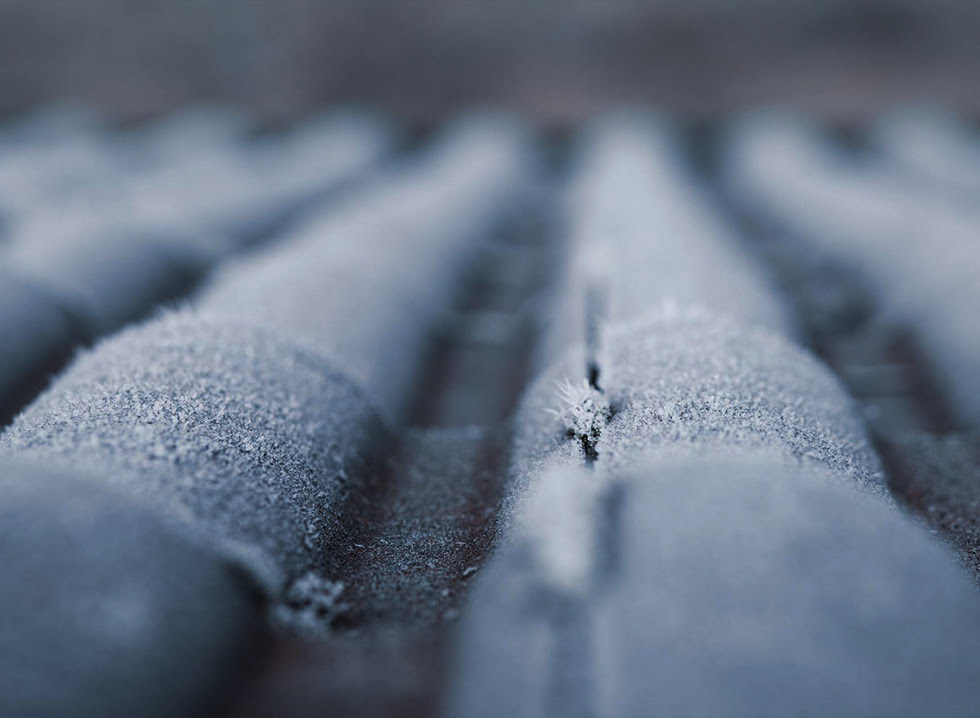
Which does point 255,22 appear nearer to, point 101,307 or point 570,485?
point 101,307

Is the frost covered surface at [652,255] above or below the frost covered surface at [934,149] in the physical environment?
below

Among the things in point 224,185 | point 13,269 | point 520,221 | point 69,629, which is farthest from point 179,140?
point 69,629

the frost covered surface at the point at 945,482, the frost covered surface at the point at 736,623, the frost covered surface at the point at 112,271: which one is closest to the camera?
the frost covered surface at the point at 736,623

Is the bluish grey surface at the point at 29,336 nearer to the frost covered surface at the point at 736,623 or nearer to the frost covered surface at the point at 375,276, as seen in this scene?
the frost covered surface at the point at 375,276

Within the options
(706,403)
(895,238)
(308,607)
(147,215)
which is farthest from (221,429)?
(895,238)

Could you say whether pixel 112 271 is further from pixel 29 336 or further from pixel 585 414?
pixel 585 414

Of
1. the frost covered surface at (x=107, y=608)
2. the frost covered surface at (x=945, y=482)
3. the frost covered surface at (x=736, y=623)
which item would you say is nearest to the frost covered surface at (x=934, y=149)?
the frost covered surface at (x=945, y=482)
